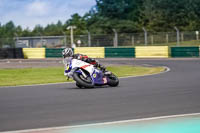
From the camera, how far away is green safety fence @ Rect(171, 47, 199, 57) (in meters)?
33.0

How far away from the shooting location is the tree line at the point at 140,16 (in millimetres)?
62656

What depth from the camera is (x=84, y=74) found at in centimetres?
1234

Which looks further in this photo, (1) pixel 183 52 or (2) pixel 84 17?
(2) pixel 84 17

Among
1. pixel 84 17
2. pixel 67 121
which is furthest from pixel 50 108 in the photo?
pixel 84 17

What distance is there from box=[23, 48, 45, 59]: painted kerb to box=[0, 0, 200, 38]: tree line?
A: 84.4 ft

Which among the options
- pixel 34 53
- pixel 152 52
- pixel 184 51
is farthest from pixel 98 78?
pixel 34 53

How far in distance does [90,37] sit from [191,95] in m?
30.9

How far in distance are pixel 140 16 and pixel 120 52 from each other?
35.6 m

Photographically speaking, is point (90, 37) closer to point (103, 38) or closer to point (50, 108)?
point (103, 38)

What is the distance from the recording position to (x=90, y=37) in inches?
1608

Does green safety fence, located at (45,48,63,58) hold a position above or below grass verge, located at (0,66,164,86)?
above

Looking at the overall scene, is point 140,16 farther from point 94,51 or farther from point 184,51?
point 184,51

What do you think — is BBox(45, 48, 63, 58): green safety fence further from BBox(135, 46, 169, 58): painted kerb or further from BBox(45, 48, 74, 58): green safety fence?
BBox(135, 46, 169, 58): painted kerb

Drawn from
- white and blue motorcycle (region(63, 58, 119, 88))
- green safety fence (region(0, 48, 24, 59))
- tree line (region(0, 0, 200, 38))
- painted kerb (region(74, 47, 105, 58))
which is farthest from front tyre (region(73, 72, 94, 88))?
tree line (region(0, 0, 200, 38))
